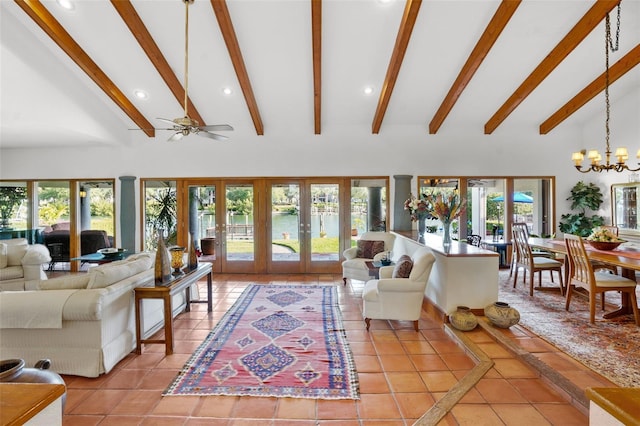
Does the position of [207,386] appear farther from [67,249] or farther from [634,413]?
[67,249]

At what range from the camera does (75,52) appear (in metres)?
4.68

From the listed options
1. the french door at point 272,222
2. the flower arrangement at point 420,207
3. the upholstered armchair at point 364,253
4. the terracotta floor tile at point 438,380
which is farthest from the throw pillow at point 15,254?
the flower arrangement at point 420,207

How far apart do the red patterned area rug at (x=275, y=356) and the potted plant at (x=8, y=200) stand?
6285 mm

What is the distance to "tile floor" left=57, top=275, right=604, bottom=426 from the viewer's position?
223cm

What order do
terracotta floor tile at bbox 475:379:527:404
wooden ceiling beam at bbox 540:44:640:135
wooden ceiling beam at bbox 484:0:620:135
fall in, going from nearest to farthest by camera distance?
terracotta floor tile at bbox 475:379:527:404 < wooden ceiling beam at bbox 484:0:620:135 < wooden ceiling beam at bbox 540:44:640:135

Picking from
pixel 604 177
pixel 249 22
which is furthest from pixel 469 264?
pixel 604 177

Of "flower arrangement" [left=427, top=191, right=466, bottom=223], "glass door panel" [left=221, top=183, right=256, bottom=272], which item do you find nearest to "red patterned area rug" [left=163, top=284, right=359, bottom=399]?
"flower arrangement" [left=427, top=191, right=466, bottom=223]

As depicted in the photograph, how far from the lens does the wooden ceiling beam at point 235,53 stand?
12.5 feet

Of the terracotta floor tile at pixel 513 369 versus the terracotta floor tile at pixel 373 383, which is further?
the terracotta floor tile at pixel 513 369

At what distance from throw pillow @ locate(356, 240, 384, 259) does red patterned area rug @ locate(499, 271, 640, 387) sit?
2043 millimetres

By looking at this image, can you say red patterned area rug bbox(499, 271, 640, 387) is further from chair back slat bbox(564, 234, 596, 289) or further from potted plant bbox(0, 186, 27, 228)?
potted plant bbox(0, 186, 27, 228)

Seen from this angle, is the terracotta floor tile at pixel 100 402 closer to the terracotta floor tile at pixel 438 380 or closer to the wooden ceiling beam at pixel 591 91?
the terracotta floor tile at pixel 438 380

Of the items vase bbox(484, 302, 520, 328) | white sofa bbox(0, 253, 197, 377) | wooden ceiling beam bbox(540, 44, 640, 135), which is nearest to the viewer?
white sofa bbox(0, 253, 197, 377)

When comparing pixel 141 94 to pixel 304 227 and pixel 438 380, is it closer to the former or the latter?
pixel 304 227
